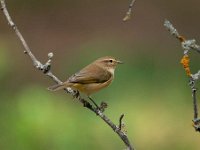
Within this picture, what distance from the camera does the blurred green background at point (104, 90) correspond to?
8.62m

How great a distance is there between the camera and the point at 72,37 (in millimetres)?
18766

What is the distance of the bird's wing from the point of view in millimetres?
6225

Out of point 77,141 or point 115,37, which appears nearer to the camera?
point 77,141

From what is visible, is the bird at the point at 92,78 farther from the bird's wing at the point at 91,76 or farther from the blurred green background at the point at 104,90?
the blurred green background at the point at 104,90

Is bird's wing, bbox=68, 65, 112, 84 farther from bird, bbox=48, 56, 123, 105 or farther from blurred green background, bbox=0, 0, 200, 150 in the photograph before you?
blurred green background, bbox=0, 0, 200, 150

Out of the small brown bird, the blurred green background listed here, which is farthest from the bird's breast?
the blurred green background

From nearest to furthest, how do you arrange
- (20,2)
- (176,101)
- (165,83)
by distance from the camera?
A: (176,101) → (165,83) → (20,2)

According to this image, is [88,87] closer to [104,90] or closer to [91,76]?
[91,76]

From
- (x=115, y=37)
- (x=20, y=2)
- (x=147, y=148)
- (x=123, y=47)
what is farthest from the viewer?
(x=20, y=2)

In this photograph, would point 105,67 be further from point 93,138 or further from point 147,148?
point 147,148

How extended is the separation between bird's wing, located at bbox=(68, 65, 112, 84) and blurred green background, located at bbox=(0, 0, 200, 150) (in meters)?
1.76

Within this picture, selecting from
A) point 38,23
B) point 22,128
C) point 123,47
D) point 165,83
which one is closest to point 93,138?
point 22,128

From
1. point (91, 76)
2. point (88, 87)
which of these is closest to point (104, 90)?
point (91, 76)

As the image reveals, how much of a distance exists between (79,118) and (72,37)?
9378mm
